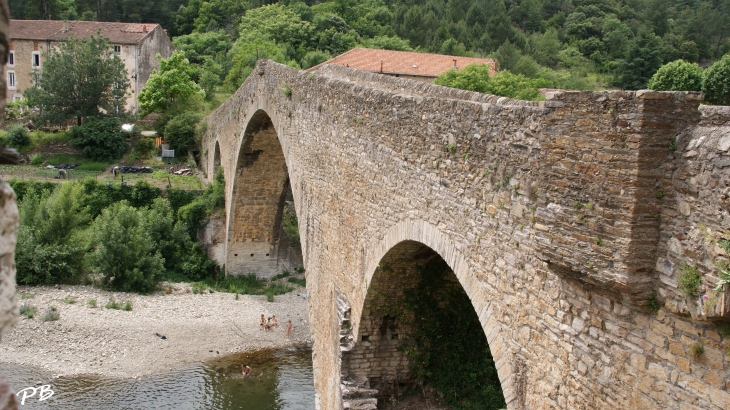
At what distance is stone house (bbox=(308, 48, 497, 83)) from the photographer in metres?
33.2

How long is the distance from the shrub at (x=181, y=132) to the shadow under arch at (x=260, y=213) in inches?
365

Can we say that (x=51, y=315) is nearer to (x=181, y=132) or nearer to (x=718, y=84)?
(x=181, y=132)

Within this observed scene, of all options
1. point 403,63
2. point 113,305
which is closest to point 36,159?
point 113,305

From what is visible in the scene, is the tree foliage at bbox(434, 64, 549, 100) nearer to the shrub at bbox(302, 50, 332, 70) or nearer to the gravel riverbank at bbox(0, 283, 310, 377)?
the gravel riverbank at bbox(0, 283, 310, 377)

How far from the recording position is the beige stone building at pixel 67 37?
38.9 m

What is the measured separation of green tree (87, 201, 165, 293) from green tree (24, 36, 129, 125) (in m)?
10.9

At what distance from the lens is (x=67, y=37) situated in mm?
38781

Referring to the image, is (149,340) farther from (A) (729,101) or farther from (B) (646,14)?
(B) (646,14)

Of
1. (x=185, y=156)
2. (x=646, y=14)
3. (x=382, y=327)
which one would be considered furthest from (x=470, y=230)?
(x=646, y=14)

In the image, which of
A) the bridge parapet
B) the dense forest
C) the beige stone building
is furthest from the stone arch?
the beige stone building

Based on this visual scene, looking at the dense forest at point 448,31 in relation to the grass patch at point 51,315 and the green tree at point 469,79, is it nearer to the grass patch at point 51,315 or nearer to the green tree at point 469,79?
the green tree at point 469,79

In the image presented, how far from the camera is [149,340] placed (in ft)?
61.9

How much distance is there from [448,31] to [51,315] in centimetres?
4309

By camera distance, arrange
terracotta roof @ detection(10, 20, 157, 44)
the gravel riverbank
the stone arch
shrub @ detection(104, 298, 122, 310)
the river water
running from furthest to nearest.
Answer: terracotta roof @ detection(10, 20, 157, 44)
shrub @ detection(104, 298, 122, 310)
the gravel riverbank
the river water
the stone arch
